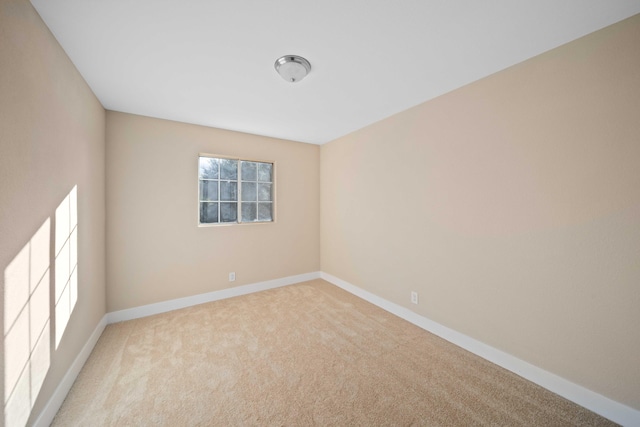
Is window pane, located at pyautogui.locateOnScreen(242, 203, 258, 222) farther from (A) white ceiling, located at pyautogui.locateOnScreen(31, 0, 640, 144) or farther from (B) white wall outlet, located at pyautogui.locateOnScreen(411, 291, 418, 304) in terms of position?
(B) white wall outlet, located at pyautogui.locateOnScreen(411, 291, 418, 304)

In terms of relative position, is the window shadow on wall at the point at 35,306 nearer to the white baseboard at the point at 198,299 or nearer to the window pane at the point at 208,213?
the white baseboard at the point at 198,299

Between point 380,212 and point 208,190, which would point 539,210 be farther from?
point 208,190

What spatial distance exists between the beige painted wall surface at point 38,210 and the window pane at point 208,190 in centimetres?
126

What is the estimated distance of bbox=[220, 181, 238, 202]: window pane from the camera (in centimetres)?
343

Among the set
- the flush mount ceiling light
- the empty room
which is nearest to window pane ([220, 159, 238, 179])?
the empty room

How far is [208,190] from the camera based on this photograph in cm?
332

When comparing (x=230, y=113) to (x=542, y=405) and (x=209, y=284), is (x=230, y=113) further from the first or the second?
(x=542, y=405)

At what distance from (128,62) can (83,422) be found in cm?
254

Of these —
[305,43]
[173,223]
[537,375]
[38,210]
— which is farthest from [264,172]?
[537,375]

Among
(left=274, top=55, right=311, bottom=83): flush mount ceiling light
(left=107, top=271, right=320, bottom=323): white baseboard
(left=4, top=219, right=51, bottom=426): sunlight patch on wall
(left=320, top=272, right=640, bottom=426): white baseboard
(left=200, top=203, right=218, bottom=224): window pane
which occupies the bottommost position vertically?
(left=320, top=272, right=640, bottom=426): white baseboard

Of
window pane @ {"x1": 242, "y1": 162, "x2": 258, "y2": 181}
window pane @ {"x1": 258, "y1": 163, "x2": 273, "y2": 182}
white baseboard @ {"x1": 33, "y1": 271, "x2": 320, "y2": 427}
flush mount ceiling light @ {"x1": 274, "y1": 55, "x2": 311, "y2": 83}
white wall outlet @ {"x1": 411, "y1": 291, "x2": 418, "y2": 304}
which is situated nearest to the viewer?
white baseboard @ {"x1": 33, "y1": 271, "x2": 320, "y2": 427}

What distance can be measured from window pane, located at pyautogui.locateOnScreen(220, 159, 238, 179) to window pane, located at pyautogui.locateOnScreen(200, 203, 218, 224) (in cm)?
46

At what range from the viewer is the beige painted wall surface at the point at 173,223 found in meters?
2.73

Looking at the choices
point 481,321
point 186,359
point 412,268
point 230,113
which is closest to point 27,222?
point 186,359
